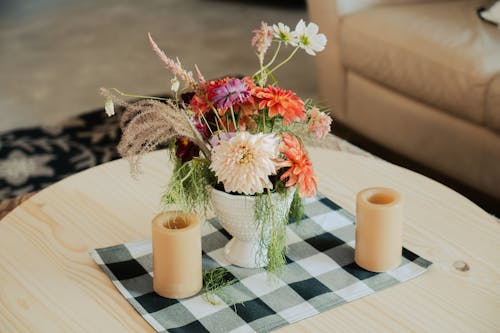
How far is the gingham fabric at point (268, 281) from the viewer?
45.7 inches

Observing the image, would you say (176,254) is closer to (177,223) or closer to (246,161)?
(177,223)

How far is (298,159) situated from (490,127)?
1198 mm

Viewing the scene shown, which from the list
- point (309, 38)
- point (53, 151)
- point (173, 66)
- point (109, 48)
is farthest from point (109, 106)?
point (109, 48)

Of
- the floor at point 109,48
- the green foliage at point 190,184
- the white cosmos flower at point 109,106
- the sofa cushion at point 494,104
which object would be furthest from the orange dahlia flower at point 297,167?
the floor at point 109,48

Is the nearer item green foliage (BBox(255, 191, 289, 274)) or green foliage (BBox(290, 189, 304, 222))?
green foliage (BBox(255, 191, 289, 274))

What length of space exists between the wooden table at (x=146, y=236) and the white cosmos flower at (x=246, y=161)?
0.72 ft

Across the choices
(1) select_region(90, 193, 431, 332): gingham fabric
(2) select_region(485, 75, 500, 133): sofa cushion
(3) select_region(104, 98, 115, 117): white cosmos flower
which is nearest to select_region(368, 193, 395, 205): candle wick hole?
(1) select_region(90, 193, 431, 332): gingham fabric

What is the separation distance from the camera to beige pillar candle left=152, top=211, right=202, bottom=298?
1.17 m

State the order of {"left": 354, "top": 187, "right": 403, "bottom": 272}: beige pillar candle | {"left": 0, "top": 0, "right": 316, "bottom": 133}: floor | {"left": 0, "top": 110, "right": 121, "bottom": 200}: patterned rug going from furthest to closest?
{"left": 0, "top": 0, "right": 316, "bottom": 133}: floor
{"left": 0, "top": 110, "right": 121, "bottom": 200}: patterned rug
{"left": 354, "top": 187, "right": 403, "bottom": 272}: beige pillar candle

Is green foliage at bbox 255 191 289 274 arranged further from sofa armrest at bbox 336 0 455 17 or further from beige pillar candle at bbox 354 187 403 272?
sofa armrest at bbox 336 0 455 17

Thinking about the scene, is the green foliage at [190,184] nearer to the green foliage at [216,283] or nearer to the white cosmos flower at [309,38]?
the green foliage at [216,283]

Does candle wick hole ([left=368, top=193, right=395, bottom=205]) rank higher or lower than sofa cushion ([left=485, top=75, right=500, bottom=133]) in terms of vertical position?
higher

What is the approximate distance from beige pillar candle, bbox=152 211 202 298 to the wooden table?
7 centimetres

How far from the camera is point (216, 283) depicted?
1.24m
